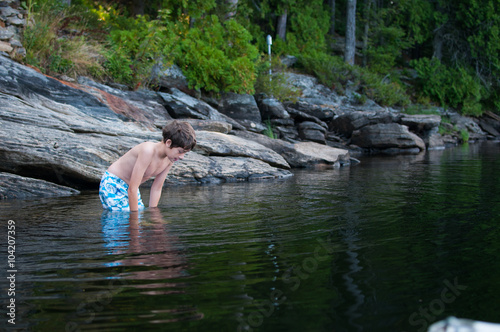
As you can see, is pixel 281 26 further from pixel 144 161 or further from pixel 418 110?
pixel 144 161

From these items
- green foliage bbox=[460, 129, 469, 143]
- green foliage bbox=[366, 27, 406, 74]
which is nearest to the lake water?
green foliage bbox=[460, 129, 469, 143]

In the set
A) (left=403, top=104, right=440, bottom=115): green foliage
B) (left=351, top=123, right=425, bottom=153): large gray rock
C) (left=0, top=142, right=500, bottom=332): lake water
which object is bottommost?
(left=0, top=142, right=500, bottom=332): lake water

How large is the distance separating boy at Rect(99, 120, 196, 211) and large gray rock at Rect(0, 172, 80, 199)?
2.23 metres

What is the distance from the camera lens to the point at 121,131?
30.8ft

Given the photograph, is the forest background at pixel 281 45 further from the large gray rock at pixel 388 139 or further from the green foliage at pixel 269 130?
the large gray rock at pixel 388 139

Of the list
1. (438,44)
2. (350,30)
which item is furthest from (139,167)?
(438,44)

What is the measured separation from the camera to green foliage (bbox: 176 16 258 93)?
14.6m

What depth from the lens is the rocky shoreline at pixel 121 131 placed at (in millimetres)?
8039

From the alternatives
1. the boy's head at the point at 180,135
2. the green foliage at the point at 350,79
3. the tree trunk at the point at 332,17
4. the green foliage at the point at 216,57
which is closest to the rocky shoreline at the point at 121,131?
the green foliage at the point at 216,57

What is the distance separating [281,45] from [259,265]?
21864 mm

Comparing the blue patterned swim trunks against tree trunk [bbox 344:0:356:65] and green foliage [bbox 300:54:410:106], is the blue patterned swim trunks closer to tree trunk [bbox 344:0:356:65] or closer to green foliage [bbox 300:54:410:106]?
green foliage [bbox 300:54:410:106]

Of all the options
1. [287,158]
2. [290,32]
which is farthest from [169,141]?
[290,32]

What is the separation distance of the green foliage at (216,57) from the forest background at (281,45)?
0.12 feet

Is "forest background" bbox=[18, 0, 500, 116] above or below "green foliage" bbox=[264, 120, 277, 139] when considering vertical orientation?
above
